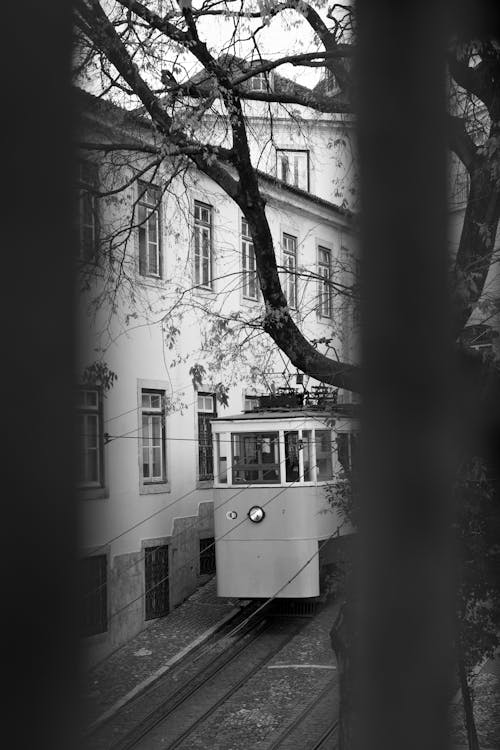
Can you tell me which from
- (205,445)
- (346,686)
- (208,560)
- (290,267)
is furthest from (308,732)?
(346,686)

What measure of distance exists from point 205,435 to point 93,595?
Answer: 13.3 m

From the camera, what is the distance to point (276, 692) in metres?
11.0

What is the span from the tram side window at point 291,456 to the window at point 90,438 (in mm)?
12652

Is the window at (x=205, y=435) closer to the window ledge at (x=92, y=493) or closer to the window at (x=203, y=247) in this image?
the window at (x=203, y=247)

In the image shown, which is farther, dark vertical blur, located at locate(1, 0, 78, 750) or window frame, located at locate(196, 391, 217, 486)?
window frame, located at locate(196, 391, 217, 486)

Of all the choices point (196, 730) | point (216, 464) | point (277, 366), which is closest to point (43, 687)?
point (196, 730)

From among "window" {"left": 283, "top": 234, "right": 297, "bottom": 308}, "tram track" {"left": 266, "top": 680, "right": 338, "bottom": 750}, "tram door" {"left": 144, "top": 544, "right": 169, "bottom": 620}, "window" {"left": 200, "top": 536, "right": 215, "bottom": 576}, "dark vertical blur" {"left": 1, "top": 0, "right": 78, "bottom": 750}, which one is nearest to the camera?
"dark vertical blur" {"left": 1, "top": 0, "right": 78, "bottom": 750}

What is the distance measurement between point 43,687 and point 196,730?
10.1 m

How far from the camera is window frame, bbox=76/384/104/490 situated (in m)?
0.64

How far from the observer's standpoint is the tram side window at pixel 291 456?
1340 centimetres

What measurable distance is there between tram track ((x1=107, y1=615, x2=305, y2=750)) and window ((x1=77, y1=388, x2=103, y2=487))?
848 centimetres

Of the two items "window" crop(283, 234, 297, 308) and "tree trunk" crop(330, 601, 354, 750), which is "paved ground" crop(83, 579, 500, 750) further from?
"tree trunk" crop(330, 601, 354, 750)

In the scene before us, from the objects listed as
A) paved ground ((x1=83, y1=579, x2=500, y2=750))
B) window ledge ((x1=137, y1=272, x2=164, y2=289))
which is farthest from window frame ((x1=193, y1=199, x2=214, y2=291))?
window ledge ((x1=137, y1=272, x2=164, y2=289))

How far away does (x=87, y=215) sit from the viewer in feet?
2.16
